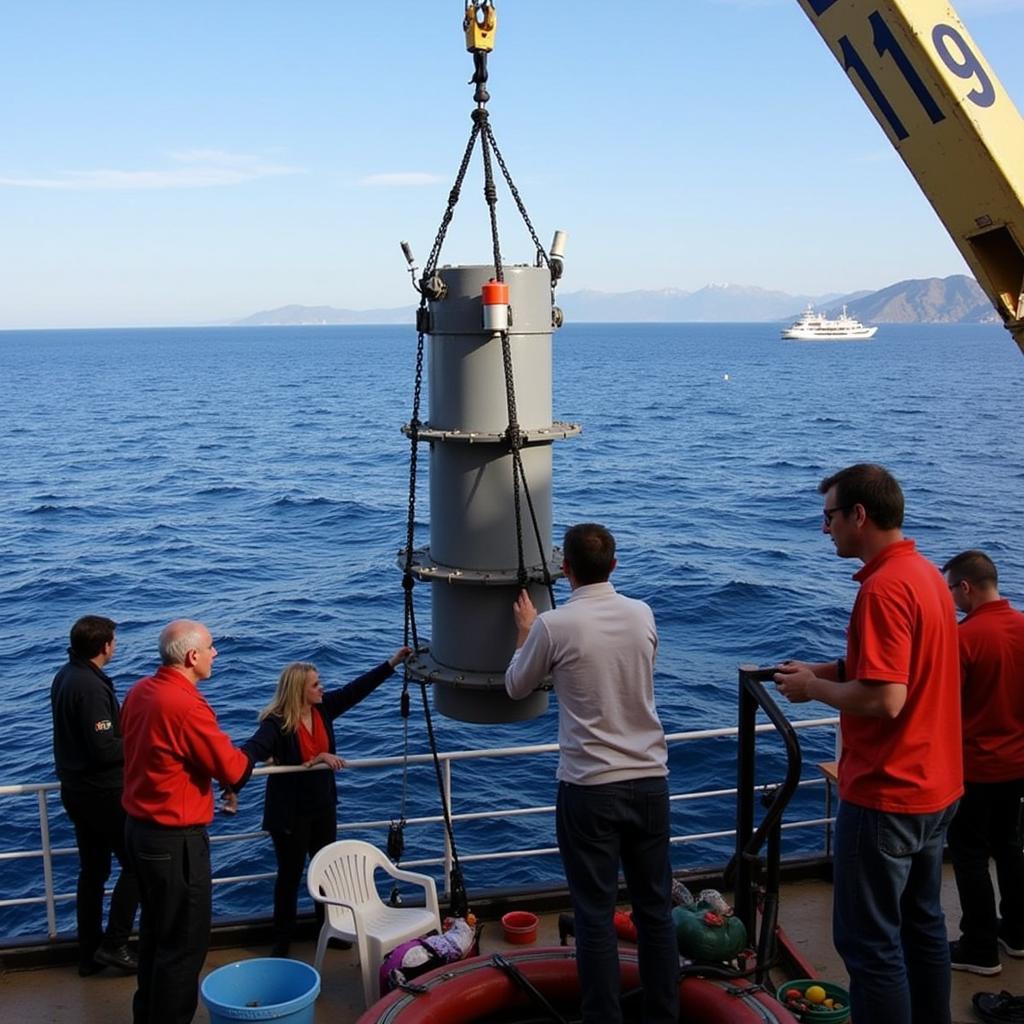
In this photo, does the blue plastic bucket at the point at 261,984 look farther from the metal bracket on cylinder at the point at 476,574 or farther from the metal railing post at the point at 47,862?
the metal bracket on cylinder at the point at 476,574

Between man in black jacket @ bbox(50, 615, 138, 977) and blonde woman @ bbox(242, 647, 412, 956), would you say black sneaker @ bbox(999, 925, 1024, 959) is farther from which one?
man in black jacket @ bbox(50, 615, 138, 977)

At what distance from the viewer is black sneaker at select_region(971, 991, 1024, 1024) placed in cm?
535

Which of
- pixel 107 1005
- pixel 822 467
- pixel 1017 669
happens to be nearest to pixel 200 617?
pixel 107 1005

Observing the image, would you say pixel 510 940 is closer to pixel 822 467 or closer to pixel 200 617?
pixel 200 617

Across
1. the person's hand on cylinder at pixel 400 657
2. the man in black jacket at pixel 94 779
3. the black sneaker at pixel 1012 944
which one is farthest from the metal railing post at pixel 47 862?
the black sneaker at pixel 1012 944

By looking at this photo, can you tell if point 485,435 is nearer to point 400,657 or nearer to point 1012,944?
point 400,657

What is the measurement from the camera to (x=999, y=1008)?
5.39 meters

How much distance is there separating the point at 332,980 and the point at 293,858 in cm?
70

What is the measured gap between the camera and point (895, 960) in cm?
426

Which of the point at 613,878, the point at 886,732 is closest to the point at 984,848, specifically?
the point at 886,732

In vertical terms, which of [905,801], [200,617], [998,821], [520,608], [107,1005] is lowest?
[200,617]

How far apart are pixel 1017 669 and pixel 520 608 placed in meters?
2.38

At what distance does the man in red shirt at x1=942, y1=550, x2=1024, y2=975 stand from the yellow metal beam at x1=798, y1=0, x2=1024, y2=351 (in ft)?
4.37

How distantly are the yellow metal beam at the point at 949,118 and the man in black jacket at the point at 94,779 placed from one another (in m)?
→ 4.28
